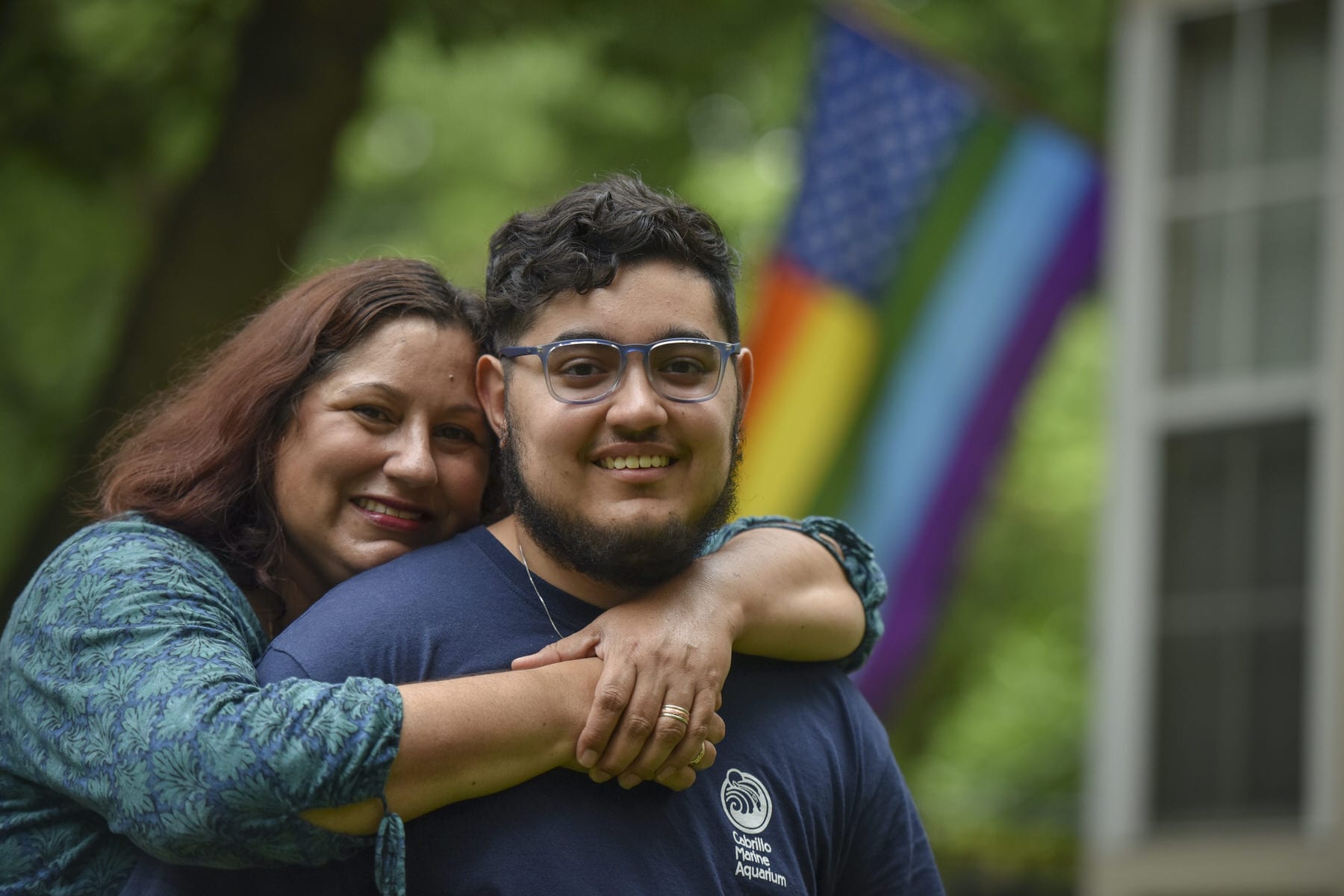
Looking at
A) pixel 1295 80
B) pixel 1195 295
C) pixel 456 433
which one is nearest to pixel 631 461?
pixel 456 433

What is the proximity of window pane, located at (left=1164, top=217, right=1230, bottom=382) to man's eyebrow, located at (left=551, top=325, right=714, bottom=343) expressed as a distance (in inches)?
273

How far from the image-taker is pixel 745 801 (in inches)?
121

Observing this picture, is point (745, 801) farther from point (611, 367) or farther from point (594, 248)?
point (594, 248)

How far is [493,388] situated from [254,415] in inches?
19.8

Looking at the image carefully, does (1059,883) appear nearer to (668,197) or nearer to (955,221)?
(955,221)

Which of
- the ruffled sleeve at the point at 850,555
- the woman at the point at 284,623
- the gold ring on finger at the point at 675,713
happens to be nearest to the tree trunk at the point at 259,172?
the woman at the point at 284,623

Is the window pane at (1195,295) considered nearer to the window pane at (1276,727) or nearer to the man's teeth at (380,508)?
the window pane at (1276,727)

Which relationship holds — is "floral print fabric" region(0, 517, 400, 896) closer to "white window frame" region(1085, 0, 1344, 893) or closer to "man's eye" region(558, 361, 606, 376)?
"man's eye" region(558, 361, 606, 376)

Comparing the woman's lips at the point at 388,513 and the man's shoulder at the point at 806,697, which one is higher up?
the woman's lips at the point at 388,513

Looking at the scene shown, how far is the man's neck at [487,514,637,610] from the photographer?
316 centimetres

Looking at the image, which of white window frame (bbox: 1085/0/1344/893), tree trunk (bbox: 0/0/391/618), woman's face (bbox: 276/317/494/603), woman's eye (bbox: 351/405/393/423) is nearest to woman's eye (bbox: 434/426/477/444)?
woman's face (bbox: 276/317/494/603)

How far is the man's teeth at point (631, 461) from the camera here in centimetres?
301

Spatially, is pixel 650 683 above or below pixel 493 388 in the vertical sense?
below

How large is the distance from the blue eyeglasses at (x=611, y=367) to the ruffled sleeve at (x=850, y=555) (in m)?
0.54
